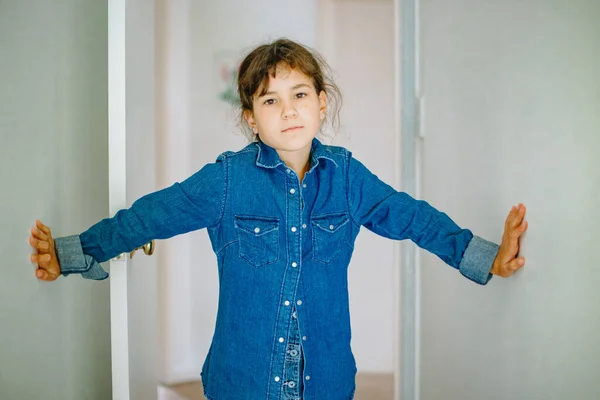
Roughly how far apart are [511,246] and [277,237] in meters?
0.46

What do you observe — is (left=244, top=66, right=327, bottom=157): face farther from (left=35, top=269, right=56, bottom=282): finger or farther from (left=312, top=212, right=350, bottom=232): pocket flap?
(left=35, top=269, right=56, bottom=282): finger

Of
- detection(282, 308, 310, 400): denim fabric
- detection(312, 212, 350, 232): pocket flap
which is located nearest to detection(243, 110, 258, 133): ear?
detection(312, 212, 350, 232): pocket flap

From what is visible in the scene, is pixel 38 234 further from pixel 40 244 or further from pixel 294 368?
pixel 294 368

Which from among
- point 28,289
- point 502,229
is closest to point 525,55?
point 502,229

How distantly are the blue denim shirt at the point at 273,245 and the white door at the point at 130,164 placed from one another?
121 millimetres

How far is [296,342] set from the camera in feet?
4.26

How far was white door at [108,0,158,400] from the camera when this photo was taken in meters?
1.36

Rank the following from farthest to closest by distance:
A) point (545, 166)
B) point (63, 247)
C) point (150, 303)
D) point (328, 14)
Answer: point (328, 14), point (150, 303), point (63, 247), point (545, 166)

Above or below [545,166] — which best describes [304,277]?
below

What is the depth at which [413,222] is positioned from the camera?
134 cm

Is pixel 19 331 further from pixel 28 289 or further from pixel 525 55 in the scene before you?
pixel 525 55

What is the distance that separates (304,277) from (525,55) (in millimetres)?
613

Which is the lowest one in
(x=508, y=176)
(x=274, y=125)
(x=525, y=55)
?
(x=508, y=176)

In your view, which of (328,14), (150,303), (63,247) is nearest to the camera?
(63,247)
